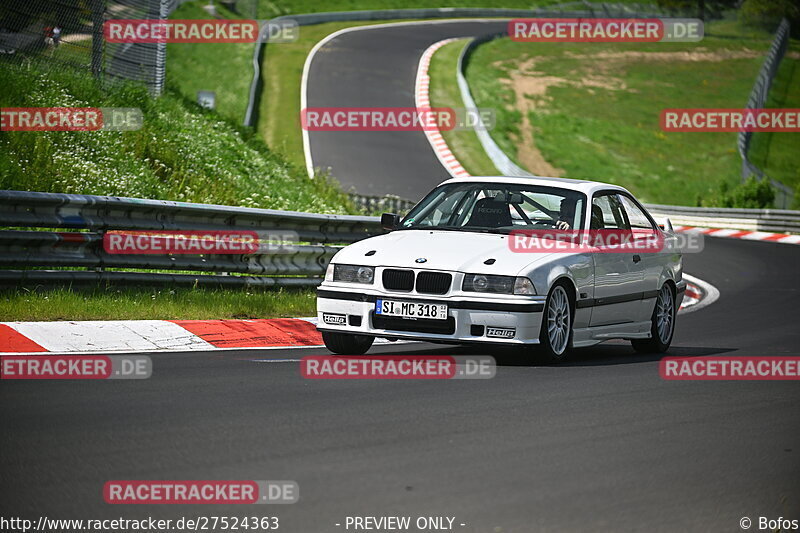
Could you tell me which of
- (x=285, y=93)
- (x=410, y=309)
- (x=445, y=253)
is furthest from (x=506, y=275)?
(x=285, y=93)

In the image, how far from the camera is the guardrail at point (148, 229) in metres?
10.8

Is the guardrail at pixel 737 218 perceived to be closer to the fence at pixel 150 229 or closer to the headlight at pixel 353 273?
the fence at pixel 150 229

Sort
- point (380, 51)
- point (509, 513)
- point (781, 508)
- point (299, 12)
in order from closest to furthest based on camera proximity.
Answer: point (509, 513) → point (781, 508) → point (380, 51) → point (299, 12)

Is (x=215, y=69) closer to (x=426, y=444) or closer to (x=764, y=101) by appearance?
(x=764, y=101)

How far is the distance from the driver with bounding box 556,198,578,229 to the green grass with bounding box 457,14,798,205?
33.1 m

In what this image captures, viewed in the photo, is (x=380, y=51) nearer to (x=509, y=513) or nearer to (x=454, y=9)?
(x=454, y=9)

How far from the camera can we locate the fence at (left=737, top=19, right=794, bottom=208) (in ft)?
149

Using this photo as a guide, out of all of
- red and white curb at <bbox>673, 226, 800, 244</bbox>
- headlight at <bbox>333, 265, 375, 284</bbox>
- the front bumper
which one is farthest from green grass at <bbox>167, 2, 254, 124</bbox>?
the front bumper

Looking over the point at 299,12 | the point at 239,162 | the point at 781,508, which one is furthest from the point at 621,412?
the point at 299,12

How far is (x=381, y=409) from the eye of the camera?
7328mm

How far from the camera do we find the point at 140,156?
17141 millimetres

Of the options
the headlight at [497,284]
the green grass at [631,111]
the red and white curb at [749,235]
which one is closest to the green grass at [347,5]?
the green grass at [631,111]

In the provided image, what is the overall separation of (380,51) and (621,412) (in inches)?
2118

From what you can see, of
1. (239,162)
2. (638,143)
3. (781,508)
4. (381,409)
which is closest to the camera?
(781,508)
